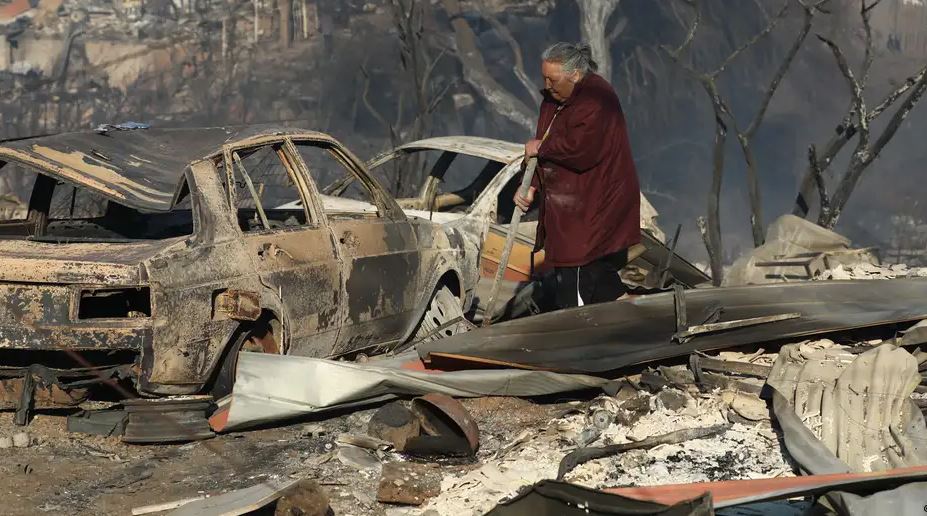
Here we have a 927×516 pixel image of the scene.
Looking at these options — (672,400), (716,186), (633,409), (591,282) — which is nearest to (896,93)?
(716,186)

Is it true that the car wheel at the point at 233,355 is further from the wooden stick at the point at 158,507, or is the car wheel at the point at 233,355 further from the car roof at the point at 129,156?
the wooden stick at the point at 158,507

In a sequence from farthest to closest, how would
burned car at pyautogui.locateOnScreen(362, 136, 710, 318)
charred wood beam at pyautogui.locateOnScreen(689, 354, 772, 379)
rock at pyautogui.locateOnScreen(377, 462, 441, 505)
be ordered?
burned car at pyautogui.locateOnScreen(362, 136, 710, 318) < charred wood beam at pyautogui.locateOnScreen(689, 354, 772, 379) < rock at pyautogui.locateOnScreen(377, 462, 441, 505)

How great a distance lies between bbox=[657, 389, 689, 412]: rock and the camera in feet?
21.1

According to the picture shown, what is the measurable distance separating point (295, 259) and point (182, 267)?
842mm

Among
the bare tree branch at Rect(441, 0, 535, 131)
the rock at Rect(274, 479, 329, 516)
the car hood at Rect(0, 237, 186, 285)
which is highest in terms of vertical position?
the bare tree branch at Rect(441, 0, 535, 131)

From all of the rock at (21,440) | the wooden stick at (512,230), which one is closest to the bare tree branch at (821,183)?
the wooden stick at (512,230)

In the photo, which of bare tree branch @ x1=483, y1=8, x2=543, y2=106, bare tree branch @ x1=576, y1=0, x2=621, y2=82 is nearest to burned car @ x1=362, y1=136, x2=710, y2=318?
bare tree branch @ x1=576, y1=0, x2=621, y2=82

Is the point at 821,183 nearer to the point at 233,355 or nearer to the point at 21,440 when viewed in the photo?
the point at 233,355

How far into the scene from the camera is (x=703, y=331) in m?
7.00

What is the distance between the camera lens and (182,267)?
5.68m

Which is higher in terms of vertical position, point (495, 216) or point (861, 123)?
point (861, 123)

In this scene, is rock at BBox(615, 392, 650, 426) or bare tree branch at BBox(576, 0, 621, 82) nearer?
rock at BBox(615, 392, 650, 426)

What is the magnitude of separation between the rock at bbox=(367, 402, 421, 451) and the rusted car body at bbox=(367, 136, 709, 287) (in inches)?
94.3

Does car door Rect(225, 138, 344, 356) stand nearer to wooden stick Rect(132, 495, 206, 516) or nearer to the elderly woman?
the elderly woman
